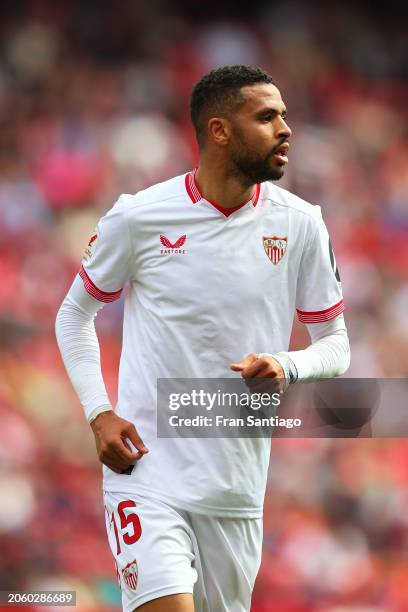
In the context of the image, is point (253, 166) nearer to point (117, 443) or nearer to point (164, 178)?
point (117, 443)

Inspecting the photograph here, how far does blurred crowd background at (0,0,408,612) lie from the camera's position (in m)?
6.24

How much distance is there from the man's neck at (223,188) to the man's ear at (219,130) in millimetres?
73

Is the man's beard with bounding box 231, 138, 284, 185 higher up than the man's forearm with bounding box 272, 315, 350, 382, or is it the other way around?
the man's beard with bounding box 231, 138, 284, 185

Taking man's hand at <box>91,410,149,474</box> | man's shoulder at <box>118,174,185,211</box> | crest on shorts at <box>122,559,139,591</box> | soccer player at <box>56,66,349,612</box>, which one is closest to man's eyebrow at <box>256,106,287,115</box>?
soccer player at <box>56,66,349,612</box>

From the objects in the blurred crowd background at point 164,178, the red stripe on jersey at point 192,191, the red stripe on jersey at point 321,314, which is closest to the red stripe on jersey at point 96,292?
the red stripe on jersey at point 192,191

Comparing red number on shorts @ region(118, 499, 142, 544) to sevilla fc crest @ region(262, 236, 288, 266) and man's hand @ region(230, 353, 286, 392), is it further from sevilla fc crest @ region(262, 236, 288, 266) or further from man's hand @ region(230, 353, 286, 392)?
sevilla fc crest @ region(262, 236, 288, 266)

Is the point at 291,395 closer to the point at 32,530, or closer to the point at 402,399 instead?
the point at 402,399

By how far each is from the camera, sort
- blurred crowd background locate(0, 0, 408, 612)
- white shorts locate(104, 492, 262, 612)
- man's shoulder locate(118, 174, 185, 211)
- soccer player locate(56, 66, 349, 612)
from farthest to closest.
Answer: blurred crowd background locate(0, 0, 408, 612) → man's shoulder locate(118, 174, 185, 211) → soccer player locate(56, 66, 349, 612) → white shorts locate(104, 492, 262, 612)

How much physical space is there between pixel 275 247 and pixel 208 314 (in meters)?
0.29

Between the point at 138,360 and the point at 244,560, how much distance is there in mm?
663

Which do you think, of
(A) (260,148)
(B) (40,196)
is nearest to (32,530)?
(B) (40,196)

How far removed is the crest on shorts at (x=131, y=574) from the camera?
288 cm

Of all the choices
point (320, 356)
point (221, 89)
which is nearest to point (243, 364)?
point (320, 356)

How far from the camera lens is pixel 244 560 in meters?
3.08
